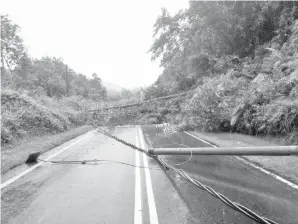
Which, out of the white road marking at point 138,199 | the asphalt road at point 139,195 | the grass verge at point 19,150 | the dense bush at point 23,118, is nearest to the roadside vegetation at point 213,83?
the dense bush at point 23,118

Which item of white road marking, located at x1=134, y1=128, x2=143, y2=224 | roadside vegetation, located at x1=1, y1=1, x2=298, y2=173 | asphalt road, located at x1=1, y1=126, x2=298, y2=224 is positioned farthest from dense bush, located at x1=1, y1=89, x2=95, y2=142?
white road marking, located at x1=134, y1=128, x2=143, y2=224

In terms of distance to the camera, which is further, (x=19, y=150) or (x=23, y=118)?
(x=23, y=118)

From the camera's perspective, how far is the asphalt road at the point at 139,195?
4133 mm

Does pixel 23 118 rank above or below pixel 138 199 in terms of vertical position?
above

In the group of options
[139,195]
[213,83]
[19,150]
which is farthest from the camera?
[213,83]

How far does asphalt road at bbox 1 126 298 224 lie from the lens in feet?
13.6

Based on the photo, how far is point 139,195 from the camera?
5121mm

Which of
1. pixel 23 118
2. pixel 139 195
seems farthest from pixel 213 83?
pixel 139 195

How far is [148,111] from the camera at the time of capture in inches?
1139

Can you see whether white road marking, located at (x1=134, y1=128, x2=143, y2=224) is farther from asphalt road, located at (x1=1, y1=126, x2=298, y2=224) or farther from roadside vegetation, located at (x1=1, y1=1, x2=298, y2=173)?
roadside vegetation, located at (x1=1, y1=1, x2=298, y2=173)

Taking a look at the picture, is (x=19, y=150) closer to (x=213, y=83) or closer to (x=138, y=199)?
(x=138, y=199)

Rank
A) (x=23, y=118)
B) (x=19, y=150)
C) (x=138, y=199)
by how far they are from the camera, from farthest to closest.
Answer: (x=23, y=118) → (x=19, y=150) → (x=138, y=199)

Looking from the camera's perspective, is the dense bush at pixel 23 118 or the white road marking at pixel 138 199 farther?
the dense bush at pixel 23 118

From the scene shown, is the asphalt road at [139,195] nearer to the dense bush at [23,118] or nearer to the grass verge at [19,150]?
the grass verge at [19,150]
